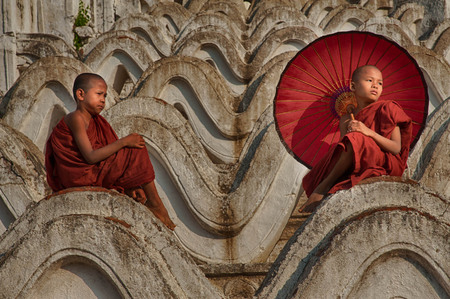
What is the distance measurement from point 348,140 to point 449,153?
3081mm

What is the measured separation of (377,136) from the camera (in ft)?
21.2

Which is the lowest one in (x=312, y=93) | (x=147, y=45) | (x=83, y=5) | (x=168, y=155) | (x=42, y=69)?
(x=312, y=93)

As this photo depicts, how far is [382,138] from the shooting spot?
6.48 metres

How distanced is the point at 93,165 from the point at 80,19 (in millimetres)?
13075

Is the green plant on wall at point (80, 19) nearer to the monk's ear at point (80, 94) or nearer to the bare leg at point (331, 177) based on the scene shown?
the monk's ear at point (80, 94)

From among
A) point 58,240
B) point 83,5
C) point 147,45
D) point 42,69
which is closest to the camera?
point 58,240

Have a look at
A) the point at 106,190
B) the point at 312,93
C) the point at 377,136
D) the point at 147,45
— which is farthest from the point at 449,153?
the point at 147,45

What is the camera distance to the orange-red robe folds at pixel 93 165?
690cm

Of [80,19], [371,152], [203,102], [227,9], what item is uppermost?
[227,9]

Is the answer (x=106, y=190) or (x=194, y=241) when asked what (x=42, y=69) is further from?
(x=106, y=190)

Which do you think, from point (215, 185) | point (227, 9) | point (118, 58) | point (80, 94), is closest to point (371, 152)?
point (80, 94)

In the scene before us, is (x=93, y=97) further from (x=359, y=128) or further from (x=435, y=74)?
(x=435, y=74)

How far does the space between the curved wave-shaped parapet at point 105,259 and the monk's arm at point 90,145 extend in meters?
0.48

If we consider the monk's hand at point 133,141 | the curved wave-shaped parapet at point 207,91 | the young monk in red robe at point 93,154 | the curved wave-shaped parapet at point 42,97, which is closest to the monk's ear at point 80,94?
the young monk in red robe at point 93,154
